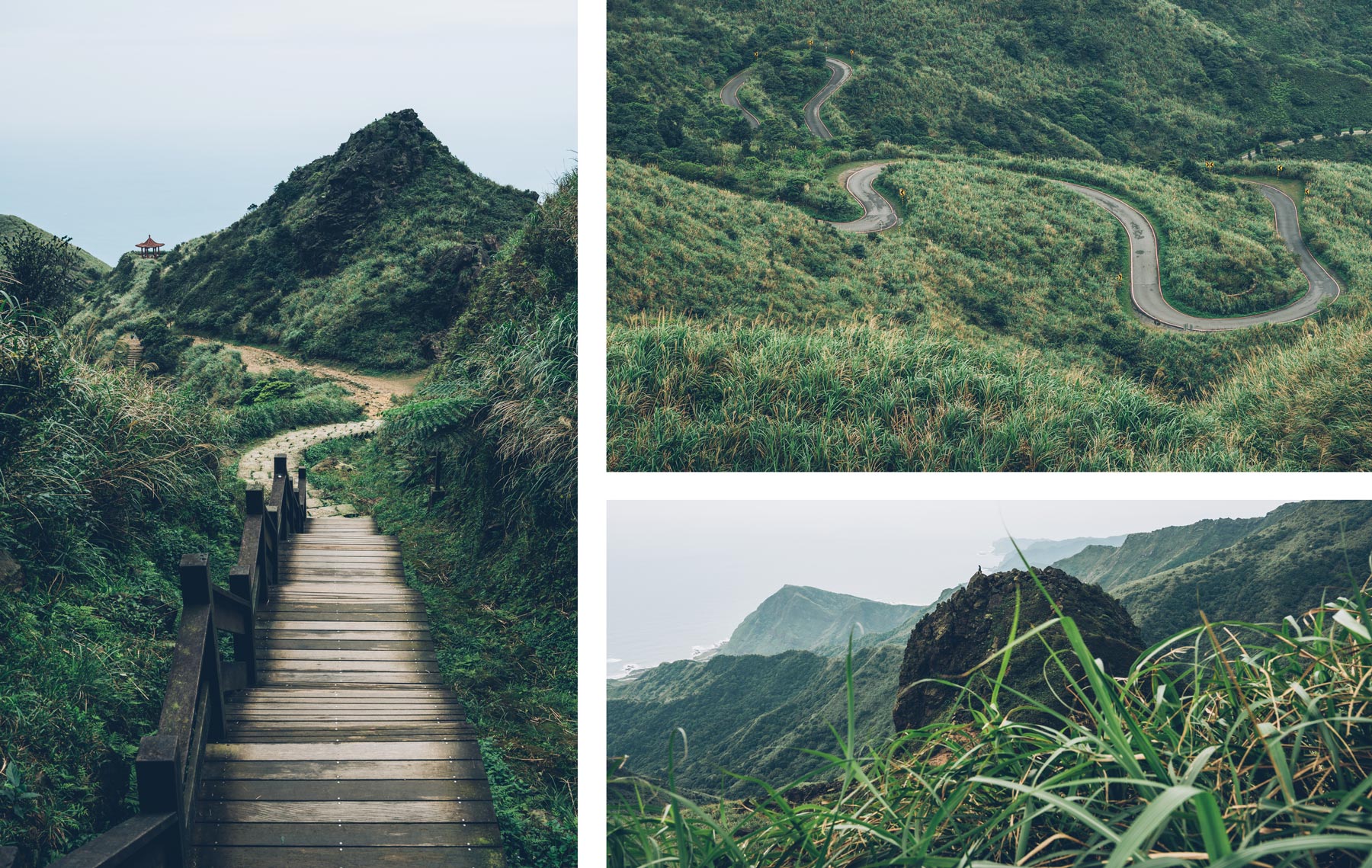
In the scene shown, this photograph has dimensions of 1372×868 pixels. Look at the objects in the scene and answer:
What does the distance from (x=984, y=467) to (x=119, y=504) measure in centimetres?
507

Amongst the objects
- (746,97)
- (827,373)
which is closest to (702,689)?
(827,373)

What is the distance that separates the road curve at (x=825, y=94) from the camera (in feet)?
52.3

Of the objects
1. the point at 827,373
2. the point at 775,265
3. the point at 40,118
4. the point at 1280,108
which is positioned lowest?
the point at 827,373

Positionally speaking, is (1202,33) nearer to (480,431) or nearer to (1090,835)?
(480,431)

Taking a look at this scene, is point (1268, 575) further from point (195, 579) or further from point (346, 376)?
point (346, 376)

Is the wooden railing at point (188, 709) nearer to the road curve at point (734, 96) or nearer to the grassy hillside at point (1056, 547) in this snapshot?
the grassy hillside at point (1056, 547)

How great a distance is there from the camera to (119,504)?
434 centimetres

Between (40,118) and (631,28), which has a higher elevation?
(631,28)

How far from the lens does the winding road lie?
9.17 meters

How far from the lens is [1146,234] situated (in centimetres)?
1217

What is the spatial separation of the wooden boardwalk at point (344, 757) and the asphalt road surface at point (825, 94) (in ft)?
48.4

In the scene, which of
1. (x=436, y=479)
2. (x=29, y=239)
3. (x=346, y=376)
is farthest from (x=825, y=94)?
(x=29, y=239)

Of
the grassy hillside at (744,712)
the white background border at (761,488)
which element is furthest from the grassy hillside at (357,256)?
the grassy hillside at (744,712)

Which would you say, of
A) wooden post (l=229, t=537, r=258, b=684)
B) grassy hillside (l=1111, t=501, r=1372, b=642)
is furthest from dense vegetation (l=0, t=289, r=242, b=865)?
grassy hillside (l=1111, t=501, r=1372, b=642)
